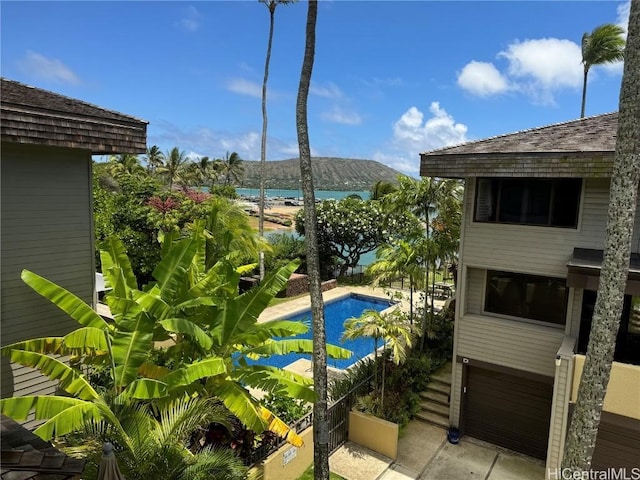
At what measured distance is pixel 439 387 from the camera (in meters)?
14.6

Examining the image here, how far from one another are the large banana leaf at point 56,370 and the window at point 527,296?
10896mm

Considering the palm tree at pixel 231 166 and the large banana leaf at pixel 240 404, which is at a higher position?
the palm tree at pixel 231 166

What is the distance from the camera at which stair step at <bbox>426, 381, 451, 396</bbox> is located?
14.4 m

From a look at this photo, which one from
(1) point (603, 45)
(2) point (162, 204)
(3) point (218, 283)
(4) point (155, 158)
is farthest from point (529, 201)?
(4) point (155, 158)

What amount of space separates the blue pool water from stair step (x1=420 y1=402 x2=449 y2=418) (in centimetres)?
550

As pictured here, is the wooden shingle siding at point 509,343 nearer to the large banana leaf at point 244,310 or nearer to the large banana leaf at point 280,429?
the large banana leaf at point 280,429

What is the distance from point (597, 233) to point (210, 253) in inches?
582

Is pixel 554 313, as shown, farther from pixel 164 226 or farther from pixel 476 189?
pixel 164 226

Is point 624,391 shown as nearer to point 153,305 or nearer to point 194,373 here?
point 194,373

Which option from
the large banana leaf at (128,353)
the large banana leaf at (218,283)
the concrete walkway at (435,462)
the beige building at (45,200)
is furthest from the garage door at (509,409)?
the beige building at (45,200)

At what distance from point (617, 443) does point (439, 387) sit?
5436 millimetres

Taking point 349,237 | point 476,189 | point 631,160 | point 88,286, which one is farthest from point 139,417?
point 349,237

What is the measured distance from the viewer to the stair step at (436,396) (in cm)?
1413

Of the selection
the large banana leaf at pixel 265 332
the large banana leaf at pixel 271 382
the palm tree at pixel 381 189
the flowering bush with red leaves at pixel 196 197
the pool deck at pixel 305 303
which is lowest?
the pool deck at pixel 305 303
